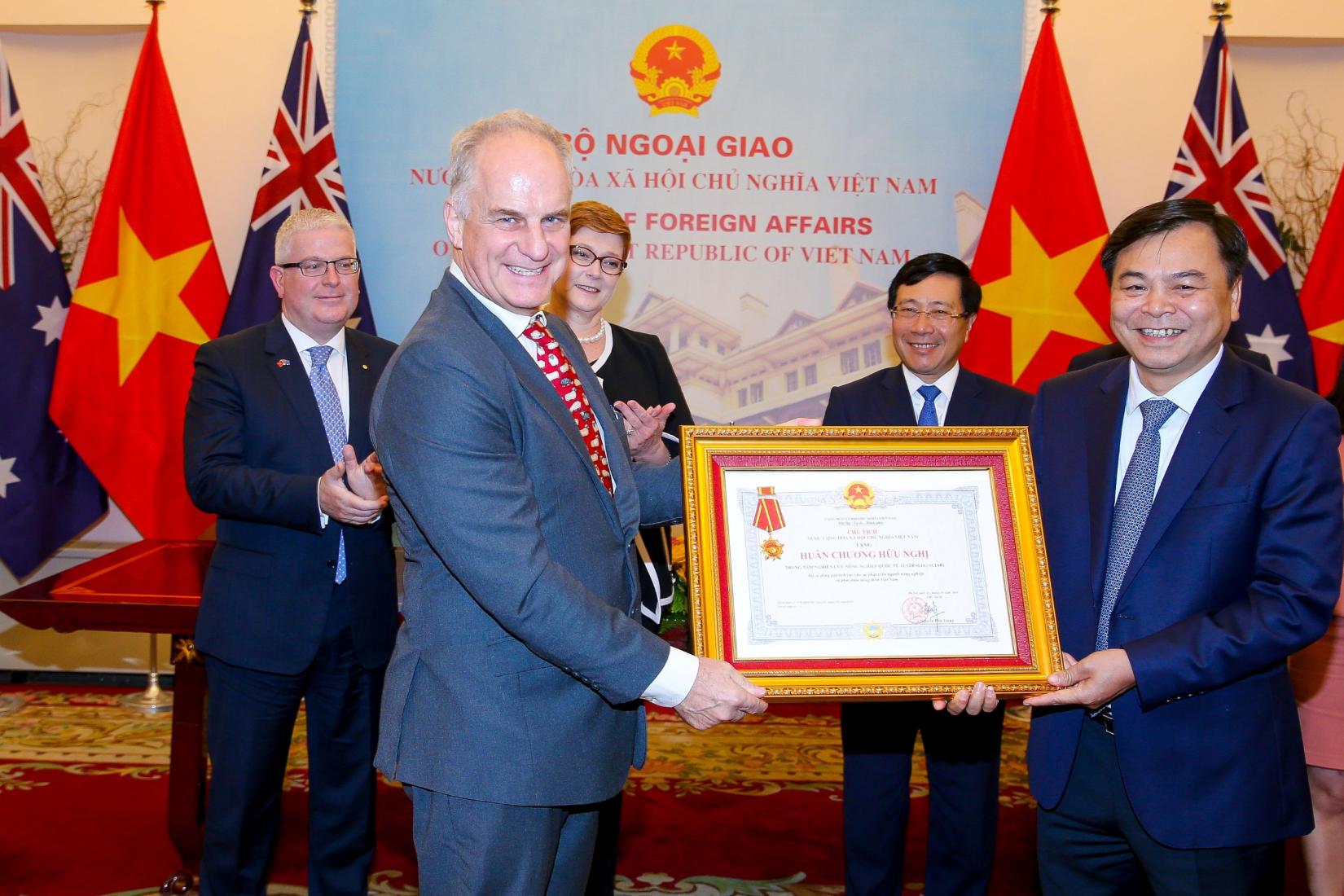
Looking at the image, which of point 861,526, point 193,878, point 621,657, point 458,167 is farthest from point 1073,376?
point 193,878

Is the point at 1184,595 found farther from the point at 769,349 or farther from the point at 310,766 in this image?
the point at 769,349

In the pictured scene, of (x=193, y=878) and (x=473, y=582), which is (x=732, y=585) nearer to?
(x=473, y=582)

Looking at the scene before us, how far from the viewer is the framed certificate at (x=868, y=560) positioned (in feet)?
6.44

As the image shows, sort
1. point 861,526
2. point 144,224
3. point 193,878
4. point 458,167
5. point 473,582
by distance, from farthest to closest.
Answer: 1. point 144,224
2. point 193,878
3. point 861,526
4. point 458,167
5. point 473,582

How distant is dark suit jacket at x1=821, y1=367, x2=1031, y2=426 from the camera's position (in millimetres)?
3041

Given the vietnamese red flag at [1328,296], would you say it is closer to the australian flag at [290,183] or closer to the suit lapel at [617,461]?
the suit lapel at [617,461]

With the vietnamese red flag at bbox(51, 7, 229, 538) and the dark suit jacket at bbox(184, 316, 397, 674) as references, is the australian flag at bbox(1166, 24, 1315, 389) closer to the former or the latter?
the dark suit jacket at bbox(184, 316, 397, 674)

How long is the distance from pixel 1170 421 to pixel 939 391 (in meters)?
1.07

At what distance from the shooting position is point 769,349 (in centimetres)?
520

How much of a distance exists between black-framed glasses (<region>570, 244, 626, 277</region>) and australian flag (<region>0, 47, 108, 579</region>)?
2981 millimetres

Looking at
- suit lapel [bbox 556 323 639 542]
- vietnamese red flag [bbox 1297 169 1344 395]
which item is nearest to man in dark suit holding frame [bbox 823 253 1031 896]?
suit lapel [bbox 556 323 639 542]

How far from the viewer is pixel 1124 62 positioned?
5.09 metres

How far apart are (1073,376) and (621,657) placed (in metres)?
1.14

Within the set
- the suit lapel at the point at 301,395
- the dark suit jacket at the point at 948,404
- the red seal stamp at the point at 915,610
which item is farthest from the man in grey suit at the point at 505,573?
the dark suit jacket at the point at 948,404
